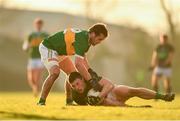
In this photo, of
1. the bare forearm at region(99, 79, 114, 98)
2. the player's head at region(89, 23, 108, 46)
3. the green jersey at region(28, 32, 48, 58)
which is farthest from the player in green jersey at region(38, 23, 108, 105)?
the green jersey at region(28, 32, 48, 58)

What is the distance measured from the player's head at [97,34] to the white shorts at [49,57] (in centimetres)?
72

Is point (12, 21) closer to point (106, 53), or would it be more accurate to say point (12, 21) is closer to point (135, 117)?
point (106, 53)

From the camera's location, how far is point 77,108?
10805mm

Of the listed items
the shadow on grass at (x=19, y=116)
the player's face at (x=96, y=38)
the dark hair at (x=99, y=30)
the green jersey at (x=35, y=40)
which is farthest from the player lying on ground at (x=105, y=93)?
the green jersey at (x=35, y=40)

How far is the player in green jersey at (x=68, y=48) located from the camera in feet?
36.1

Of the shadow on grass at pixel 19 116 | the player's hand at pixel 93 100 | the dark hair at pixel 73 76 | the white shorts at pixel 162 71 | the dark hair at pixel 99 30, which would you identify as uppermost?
the dark hair at pixel 99 30

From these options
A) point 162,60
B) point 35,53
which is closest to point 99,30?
point 162,60

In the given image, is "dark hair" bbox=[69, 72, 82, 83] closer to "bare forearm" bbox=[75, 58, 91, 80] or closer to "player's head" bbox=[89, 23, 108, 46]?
"bare forearm" bbox=[75, 58, 91, 80]

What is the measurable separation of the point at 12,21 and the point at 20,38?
3.32m

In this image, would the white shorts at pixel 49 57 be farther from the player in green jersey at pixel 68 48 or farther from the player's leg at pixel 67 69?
the player's leg at pixel 67 69

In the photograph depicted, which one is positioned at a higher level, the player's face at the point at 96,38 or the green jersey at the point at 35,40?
the player's face at the point at 96,38

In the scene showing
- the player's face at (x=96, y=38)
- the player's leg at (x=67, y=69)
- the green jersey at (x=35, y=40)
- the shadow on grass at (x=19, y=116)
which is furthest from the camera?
the green jersey at (x=35, y=40)

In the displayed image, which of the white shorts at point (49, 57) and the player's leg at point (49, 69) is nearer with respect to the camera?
the player's leg at point (49, 69)

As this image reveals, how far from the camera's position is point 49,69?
11.4 metres
